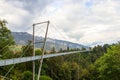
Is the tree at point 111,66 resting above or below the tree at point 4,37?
below

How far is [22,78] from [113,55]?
34.7 feet

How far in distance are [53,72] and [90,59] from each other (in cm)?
3150

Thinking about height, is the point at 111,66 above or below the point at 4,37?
below

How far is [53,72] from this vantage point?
49438 millimetres

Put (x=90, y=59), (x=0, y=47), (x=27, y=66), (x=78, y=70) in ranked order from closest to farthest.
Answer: (x=0, y=47), (x=27, y=66), (x=78, y=70), (x=90, y=59)

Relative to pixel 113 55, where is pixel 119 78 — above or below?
below

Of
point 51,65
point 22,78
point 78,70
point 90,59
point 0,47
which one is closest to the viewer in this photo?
point 0,47

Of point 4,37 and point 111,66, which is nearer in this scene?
point 4,37

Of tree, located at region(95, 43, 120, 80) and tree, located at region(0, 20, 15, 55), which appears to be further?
tree, located at region(95, 43, 120, 80)

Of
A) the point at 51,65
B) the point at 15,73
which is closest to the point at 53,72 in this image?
the point at 51,65

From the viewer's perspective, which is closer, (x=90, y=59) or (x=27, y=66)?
(x=27, y=66)

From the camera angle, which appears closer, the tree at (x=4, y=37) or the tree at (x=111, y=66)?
the tree at (x=4, y=37)

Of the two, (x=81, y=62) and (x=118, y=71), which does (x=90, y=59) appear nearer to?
(x=81, y=62)

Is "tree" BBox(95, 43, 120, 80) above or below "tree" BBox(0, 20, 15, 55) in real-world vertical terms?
below
